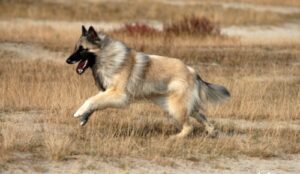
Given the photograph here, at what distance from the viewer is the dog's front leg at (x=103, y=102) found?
9469 mm

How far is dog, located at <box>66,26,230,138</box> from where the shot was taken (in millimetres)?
9719

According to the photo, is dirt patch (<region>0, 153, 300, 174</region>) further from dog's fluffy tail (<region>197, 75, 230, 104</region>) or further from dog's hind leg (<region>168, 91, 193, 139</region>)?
dog's fluffy tail (<region>197, 75, 230, 104</region>)

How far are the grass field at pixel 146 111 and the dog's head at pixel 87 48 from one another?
36.6 inches

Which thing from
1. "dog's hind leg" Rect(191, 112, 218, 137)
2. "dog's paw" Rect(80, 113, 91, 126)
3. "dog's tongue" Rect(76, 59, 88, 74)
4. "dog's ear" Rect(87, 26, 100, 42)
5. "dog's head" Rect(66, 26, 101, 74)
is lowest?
"dog's hind leg" Rect(191, 112, 218, 137)

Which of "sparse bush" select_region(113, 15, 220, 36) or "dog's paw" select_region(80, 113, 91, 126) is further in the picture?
"sparse bush" select_region(113, 15, 220, 36)

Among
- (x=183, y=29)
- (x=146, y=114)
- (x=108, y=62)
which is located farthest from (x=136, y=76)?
(x=183, y=29)

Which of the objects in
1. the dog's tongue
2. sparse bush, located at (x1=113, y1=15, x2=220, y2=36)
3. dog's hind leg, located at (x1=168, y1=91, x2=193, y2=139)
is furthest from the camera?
sparse bush, located at (x1=113, y1=15, x2=220, y2=36)

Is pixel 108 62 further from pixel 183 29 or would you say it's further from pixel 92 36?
pixel 183 29

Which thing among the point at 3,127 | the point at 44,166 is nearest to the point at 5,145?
the point at 44,166

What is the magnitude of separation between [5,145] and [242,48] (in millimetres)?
14741

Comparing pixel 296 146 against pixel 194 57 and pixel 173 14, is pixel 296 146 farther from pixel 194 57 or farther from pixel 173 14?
pixel 173 14

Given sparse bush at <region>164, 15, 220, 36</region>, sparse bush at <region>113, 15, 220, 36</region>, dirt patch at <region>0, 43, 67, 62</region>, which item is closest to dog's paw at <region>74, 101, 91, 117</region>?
dirt patch at <region>0, 43, 67, 62</region>

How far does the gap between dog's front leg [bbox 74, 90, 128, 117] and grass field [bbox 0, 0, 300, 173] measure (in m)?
0.35

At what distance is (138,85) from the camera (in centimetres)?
980
